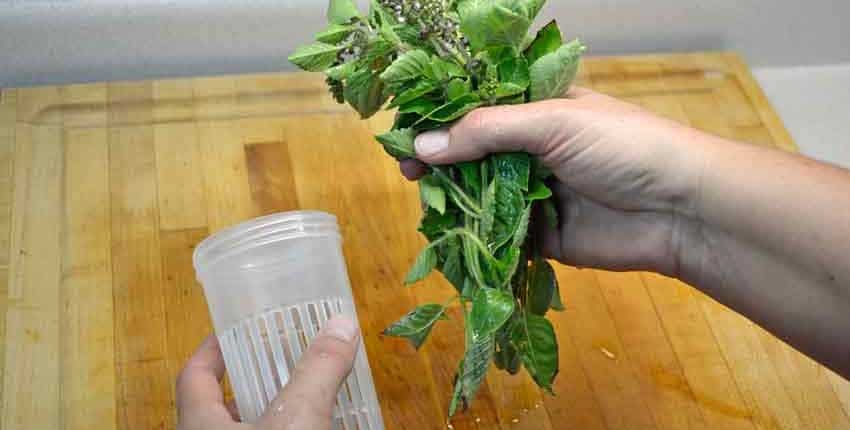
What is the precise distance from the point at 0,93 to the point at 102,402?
0.47 meters

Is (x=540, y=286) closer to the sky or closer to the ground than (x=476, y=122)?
closer to the ground

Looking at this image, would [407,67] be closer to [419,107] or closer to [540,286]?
[419,107]

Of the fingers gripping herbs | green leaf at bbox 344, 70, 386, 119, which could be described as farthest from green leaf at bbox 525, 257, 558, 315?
green leaf at bbox 344, 70, 386, 119

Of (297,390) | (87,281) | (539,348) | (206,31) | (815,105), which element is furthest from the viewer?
(815,105)

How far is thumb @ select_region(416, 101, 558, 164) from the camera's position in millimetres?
983

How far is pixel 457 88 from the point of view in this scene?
0.99 m

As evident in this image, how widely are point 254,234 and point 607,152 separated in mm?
313

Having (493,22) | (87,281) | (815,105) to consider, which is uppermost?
(493,22)

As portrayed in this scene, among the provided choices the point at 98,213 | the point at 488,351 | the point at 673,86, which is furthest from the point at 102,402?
the point at 673,86

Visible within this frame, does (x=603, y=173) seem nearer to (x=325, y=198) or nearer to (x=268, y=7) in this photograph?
(x=325, y=198)

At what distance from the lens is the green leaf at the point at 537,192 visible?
0.99 metres

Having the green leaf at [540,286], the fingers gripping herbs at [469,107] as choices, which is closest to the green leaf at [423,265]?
the fingers gripping herbs at [469,107]

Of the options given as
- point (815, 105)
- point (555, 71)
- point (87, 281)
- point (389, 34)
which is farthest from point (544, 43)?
point (815, 105)

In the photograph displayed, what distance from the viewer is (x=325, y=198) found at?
134 centimetres
